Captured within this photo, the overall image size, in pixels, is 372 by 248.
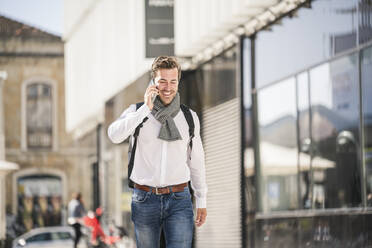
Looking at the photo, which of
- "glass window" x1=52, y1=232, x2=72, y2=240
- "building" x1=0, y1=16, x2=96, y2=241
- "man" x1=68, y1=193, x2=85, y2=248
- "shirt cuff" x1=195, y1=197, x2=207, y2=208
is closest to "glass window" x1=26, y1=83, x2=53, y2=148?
"building" x1=0, y1=16, x2=96, y2=241

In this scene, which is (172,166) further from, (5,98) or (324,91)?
(5,98)

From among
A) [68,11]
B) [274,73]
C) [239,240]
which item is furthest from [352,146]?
[68,11]

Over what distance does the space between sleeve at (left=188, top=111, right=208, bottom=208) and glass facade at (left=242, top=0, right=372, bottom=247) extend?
4.39 m

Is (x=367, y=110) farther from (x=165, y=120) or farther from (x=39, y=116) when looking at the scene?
(x=39, y=116)

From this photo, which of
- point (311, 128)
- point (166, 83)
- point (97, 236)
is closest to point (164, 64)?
point (166, 83)

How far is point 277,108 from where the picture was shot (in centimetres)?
1292

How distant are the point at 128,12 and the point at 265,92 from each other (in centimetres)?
574

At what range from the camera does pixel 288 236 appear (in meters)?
12.1

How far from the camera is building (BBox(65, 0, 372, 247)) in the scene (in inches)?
396

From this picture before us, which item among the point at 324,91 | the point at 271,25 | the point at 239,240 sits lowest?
the point at 239,240

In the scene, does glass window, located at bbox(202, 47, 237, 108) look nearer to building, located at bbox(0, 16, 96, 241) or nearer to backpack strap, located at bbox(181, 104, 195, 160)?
backpack strap, located at bbox(181, 104, 195, 160)

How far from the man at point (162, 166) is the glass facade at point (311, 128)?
4.64 meters

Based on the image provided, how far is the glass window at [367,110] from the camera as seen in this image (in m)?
9.52

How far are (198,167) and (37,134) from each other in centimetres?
3338
